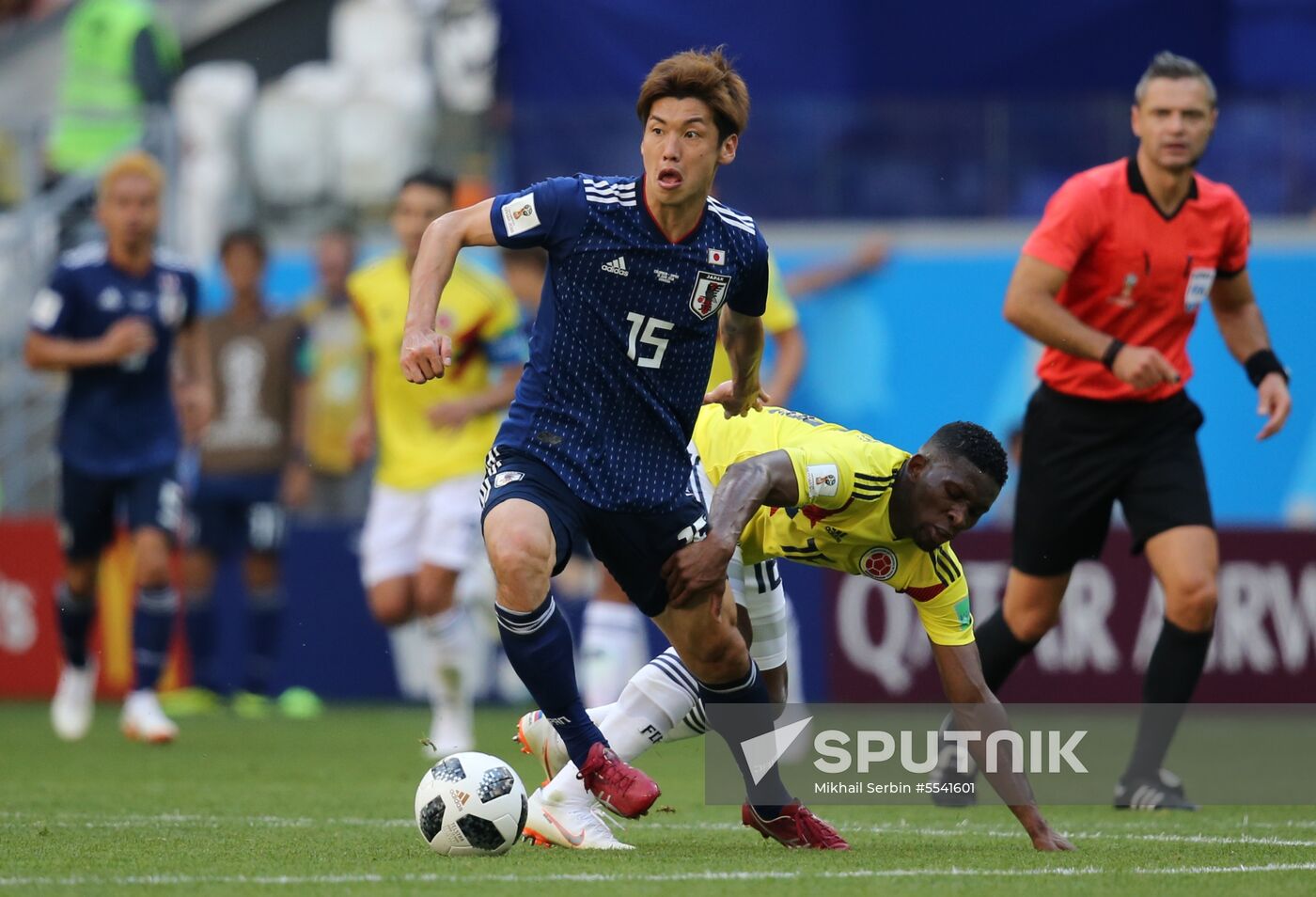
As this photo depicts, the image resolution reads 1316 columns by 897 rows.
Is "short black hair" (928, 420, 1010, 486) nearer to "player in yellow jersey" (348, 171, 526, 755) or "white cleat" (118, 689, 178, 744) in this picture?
"player in yellow jersey" (348, 171, 526, 755)

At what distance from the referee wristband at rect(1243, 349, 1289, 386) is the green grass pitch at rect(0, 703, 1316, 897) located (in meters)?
1.62

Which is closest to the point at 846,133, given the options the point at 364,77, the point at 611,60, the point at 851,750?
the point at 611,60

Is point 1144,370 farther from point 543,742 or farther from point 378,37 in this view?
point 378,37

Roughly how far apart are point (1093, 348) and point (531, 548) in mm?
2572

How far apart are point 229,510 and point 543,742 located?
23.8ft

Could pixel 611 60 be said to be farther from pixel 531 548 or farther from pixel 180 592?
pixel 531 548

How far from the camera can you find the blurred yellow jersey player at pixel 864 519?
20.4 ft

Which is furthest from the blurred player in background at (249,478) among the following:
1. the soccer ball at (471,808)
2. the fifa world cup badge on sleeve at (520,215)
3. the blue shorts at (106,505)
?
the fifa world cup badge on sleeve at (520,215)

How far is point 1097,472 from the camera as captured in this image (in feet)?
26.2

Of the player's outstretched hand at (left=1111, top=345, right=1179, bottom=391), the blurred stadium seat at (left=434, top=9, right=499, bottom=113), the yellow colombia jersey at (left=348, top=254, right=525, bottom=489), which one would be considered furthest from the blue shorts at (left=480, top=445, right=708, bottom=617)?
the blurred stadium seat at (left=434, top=9, right=499, bottom=113)

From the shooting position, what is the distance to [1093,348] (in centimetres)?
750

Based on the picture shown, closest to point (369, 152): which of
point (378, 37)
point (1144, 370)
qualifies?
point (378, 37)

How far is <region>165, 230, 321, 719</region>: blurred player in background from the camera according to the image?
12.9 metres

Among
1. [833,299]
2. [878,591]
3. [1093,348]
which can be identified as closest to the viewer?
[1093,348]
